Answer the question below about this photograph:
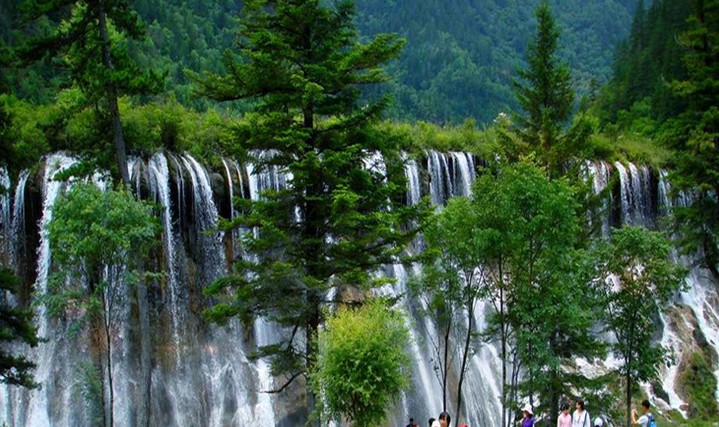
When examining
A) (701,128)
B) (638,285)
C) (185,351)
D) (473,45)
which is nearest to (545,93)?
(638,285)

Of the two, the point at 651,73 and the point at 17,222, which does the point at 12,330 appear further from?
the point at 651,73

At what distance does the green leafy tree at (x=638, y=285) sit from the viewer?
17.4 metres

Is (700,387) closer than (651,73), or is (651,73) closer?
(700,387)

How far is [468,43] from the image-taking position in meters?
113

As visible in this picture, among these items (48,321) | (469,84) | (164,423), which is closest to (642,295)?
(164,423)

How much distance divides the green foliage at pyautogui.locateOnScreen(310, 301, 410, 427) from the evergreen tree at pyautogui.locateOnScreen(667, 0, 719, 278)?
1938 cm

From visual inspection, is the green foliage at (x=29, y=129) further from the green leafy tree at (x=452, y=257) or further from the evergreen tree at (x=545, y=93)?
the evergreen tree at (x=545, y=93)

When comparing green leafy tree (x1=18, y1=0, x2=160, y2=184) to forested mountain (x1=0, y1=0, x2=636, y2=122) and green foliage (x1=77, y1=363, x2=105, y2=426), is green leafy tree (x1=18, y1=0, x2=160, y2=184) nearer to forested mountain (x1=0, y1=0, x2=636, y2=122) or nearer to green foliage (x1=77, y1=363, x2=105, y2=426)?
green foliage (x1=77, y1=363, x2=105, y2=426)

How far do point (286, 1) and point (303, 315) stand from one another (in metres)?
7.17

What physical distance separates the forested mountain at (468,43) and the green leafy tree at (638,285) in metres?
51.9

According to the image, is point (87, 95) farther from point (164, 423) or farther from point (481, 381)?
point (481, 381)

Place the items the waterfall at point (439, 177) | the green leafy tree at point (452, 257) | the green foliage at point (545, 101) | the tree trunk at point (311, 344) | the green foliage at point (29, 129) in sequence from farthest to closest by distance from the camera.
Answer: the waterfall at point (439, 177), the green foliage at point (545, 101), the green leafy tree at point (452, 257), the green foliage at point (29, 129), the tree trunk at point (311, 344)

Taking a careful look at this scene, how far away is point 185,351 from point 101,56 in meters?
9.75

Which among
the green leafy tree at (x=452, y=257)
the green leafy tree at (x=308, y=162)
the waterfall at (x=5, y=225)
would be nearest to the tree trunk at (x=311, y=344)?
the green leafy tree at (x=308, y=162)
